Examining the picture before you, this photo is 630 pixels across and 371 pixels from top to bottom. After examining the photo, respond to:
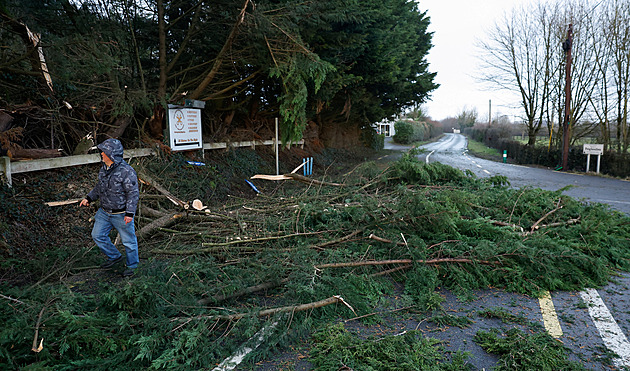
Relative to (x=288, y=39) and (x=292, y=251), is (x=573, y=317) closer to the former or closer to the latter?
(x=292, y=251)

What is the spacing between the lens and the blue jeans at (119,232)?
5082 mm

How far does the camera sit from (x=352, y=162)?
21.6 meters

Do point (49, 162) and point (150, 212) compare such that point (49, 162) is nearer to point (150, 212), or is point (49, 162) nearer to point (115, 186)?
point (150, 212)

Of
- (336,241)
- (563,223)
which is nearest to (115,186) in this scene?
(336,241)

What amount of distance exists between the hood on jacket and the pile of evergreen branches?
145cm

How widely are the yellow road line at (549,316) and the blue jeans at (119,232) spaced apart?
493 cm

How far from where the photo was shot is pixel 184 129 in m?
10.2

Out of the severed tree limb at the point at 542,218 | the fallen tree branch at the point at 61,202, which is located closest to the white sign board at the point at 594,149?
the severed tree limb at the point at 542,218

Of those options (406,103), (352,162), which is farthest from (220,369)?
(406,103)

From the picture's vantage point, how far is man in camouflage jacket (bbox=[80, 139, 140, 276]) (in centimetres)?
506

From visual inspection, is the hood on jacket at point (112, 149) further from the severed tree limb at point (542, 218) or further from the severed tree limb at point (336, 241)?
the severed tree limb at point (542, 218)

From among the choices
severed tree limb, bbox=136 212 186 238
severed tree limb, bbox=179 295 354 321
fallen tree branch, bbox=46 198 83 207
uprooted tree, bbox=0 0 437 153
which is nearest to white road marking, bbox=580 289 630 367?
severed tree limb, bbox=179 295 354 321

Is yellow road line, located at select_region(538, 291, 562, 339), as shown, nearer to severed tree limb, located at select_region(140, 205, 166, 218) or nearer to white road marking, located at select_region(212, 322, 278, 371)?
white road marking, located at select_region(212, 322, 278, 371)

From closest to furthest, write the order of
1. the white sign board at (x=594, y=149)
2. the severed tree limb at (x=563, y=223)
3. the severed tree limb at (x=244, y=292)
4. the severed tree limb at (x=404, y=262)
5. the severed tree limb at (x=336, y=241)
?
the severed tree limb at (x=244, y=292), the severed tree limb at (x=404, y=262), the severed tree limb at (x=336, y=241), the severed tree limb at (x=563, y=223), the white sign board at (x=594, y=149)
